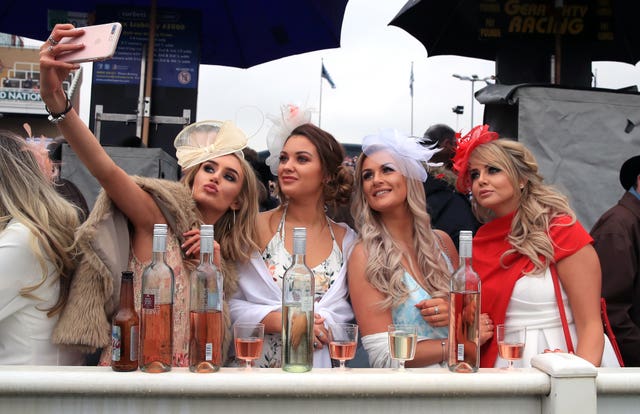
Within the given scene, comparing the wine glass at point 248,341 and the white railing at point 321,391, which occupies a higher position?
the wine glass at point 248,341

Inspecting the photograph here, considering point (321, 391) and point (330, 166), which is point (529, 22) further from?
point (321, 391)

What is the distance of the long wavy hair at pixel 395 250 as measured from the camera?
238 cm

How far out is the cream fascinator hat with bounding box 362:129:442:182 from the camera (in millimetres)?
2572

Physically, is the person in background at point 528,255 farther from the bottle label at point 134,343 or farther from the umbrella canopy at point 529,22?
the umbrella canopy at point 529,22

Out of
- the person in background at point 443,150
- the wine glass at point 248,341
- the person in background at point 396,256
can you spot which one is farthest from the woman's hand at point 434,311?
the person in background at point 443,150

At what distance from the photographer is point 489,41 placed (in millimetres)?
6062

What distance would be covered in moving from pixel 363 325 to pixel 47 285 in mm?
1104

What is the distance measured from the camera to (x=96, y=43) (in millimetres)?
1699

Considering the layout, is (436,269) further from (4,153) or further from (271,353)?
(4,153)

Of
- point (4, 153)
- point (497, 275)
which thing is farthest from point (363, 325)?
point (4, 153)

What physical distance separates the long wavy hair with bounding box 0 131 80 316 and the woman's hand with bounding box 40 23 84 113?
0.39 meters

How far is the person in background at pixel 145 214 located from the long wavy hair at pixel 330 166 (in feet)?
1.01

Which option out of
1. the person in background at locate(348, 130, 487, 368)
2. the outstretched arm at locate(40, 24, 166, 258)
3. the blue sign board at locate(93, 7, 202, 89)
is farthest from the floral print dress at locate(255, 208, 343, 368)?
the blue sign board at locate(93, 7, 202, 89)

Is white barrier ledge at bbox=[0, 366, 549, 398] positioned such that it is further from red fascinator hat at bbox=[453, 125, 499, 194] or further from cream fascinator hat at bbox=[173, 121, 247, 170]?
red fascinator hat at bbox=[453, 125, 499, 194]
